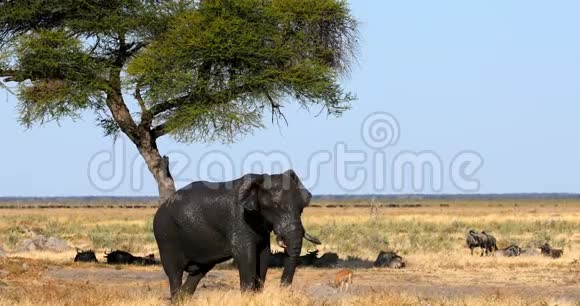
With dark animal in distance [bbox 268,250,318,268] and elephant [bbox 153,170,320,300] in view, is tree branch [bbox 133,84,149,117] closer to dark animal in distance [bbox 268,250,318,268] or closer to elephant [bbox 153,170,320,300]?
dark animal in distance [bbox 268,250,318,268]

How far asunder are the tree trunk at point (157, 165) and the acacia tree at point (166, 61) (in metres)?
0.02

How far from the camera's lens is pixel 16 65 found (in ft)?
83.8

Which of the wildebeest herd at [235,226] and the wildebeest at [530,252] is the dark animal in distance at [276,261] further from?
the wildebeest herd at [235,226]

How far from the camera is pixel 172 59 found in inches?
984

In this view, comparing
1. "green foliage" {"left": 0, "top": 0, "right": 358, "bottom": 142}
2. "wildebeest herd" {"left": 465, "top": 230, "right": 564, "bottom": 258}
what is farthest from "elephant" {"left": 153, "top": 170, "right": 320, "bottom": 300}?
"wildebeest herd" {"left": 465, "top": 230, "right": 564, "bottom": 258}

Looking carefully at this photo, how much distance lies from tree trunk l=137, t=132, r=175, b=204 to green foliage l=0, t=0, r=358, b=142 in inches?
14.0

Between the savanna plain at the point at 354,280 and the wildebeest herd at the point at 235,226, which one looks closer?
the wildebeest herd at the point at 235,226

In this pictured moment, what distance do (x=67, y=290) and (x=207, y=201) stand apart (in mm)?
2885

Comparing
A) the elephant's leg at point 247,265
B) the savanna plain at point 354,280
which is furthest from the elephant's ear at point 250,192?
the savanna plain at point 354,280

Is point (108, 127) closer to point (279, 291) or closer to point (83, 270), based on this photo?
point (83, 270)

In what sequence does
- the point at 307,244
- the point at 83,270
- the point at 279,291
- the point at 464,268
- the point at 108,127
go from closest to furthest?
the point at 279,291 < the point at 83,270 < the point at 464,268 < the point at 108,127 < the point at 307,244

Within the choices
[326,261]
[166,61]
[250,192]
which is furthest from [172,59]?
[250,192]

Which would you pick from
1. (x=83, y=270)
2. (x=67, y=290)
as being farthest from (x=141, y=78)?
(x=67, y=290)

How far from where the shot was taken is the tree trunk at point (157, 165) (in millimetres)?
26078
